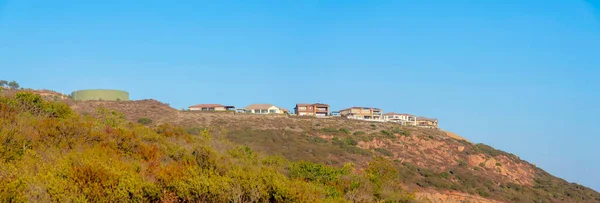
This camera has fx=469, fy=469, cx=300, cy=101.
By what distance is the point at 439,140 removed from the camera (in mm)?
64250

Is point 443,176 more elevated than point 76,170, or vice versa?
point 76,170

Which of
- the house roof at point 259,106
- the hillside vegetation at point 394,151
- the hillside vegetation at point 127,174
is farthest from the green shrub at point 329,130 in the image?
the house roof at point 259,106

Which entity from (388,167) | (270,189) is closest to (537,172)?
(388,167)

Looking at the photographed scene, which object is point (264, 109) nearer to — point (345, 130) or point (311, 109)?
point (311, 109)

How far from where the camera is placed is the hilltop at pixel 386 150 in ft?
137

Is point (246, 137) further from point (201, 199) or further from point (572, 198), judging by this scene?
point (201, 199)

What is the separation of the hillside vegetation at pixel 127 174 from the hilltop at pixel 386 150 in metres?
14.2

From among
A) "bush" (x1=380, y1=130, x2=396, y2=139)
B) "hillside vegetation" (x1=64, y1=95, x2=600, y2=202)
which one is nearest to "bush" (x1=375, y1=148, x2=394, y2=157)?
"hillside vegetation" (x1=64, y1=95, x2=600, y2=202)

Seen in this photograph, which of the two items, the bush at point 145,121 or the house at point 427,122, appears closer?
the bush at point 145,121

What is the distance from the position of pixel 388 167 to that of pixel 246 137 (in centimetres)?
2411

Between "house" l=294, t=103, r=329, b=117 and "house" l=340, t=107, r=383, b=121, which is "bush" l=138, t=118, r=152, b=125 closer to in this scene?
"house" l=294, t=103, r=329, b=117

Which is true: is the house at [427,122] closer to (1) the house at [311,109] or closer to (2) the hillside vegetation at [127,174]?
(1) the house at [311,109]

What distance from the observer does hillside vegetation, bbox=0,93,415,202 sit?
10836 millimetres

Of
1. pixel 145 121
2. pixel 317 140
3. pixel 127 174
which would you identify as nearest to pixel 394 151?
pixel 317 140
